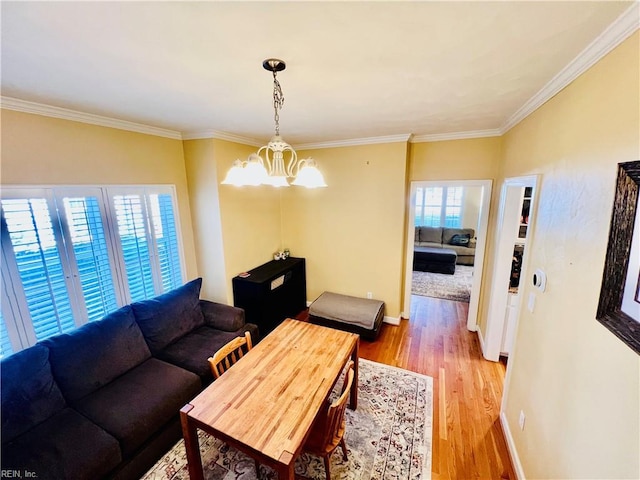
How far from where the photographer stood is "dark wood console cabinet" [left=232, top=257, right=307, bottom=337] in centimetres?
328

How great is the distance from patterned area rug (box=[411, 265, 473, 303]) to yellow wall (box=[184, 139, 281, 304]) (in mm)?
3356

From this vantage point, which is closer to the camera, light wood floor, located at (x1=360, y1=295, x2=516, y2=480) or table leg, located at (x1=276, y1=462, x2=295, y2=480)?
table leg, located at (x1=276, y1=462, x2=295, y2=480)

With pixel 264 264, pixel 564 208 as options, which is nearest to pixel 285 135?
pixel 264 264

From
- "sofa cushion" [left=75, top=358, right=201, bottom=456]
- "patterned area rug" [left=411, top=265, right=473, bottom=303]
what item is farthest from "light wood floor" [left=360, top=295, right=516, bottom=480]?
"sofa cushion" [left=75, top=358, right=201, bottom=456]

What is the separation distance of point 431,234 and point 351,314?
4518 mm

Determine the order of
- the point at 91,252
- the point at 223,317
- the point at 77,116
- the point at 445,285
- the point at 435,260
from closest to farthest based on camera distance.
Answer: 1. the point at 77,116
2. the point at 91,252
3. the point at 223,317
4. the point at 445,285
5. the point at 435,260

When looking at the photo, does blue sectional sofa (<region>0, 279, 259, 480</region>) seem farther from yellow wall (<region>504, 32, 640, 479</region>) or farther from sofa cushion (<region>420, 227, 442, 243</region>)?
sofa cushion (<region>420, 227, 442, 243</region>)

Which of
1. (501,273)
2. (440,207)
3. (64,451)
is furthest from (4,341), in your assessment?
(440,207)

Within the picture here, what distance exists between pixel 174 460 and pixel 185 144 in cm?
309

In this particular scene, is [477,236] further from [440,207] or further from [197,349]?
[440,207]

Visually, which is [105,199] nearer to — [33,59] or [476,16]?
[33,59]

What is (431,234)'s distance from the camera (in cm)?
694

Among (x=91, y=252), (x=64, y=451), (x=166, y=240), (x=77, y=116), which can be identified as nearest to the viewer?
(x=64, y=451)

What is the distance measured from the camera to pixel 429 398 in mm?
2465
